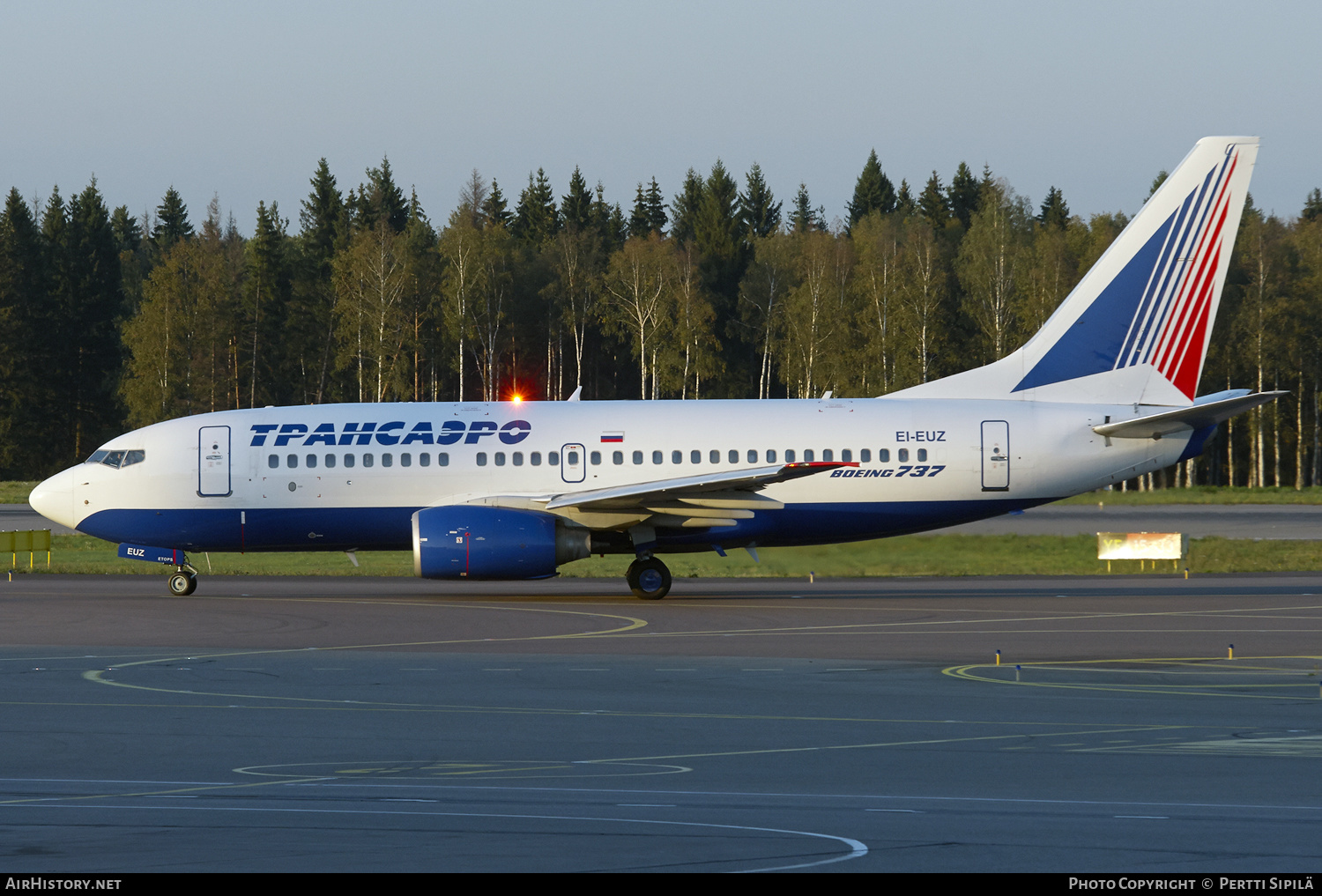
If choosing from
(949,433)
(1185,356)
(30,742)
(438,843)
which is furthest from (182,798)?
(1185,356)

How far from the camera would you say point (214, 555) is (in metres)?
38.6

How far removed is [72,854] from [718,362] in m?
80.6

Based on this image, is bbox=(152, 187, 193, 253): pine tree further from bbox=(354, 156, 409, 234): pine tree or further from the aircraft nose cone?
the aircraft nose cone

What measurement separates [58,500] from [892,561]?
18.0 m

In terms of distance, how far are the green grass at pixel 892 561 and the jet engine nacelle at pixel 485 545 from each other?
209 inches

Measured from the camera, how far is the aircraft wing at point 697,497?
2578cm

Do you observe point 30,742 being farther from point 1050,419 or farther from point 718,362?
point 718,362

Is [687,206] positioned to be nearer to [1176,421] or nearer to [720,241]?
[720,241]

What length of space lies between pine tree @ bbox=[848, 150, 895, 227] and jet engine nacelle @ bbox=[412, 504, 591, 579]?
105757 mm

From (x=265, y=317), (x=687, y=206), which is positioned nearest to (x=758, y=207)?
(x=687, y=206)

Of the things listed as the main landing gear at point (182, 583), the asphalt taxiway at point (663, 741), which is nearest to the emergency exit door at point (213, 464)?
the main landing gear at point (182, 583)

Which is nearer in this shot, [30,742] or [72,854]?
[72,854]

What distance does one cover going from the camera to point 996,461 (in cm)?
2766

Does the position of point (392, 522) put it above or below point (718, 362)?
below
